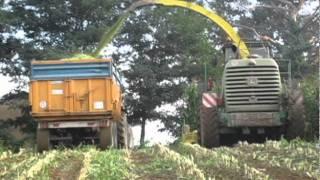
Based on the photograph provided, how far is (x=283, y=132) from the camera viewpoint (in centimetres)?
1812

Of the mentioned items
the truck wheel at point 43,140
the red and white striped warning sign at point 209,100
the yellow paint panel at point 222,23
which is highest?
the yellow paint panel at point 222,23

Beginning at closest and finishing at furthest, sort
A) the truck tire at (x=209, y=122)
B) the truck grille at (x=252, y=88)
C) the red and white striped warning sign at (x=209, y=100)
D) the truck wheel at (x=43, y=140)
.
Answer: the truck grille at (x=252, y=88) < the truck tire at (x=209, y=122) < the red and white striped warning sign at (x=209, y=100) < the truck wheel at (x=43, y=140)

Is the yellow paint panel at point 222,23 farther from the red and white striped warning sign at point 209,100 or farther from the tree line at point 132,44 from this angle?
the tree line at point 132,44

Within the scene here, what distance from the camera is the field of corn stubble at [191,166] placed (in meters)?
9.32

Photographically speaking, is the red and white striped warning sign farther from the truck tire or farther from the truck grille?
the truck grille

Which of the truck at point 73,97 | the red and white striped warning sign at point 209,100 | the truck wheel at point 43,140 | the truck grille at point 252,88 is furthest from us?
the truck wheel at point 43,140

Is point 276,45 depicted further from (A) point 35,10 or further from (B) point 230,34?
(B) point 230,34

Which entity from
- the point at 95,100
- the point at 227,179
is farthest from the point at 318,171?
the point at 95,100

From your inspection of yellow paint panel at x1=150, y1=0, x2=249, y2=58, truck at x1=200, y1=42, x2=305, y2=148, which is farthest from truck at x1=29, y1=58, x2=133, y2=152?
yellow paint panel at x1=150, y1=0, x2=249, y2=58

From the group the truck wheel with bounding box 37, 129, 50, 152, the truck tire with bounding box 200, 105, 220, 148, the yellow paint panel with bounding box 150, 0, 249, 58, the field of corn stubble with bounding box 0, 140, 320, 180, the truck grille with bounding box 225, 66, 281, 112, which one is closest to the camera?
the field of corn stubble with bounding box 0, 140, 320, 180

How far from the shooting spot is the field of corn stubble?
932 cm

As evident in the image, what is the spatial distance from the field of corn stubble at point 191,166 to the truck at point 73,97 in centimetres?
414

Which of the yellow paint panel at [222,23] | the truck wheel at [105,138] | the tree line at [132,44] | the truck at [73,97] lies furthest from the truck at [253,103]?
the tree line at [132,44]

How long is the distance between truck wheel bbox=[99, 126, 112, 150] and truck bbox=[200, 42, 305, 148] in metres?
2.43
